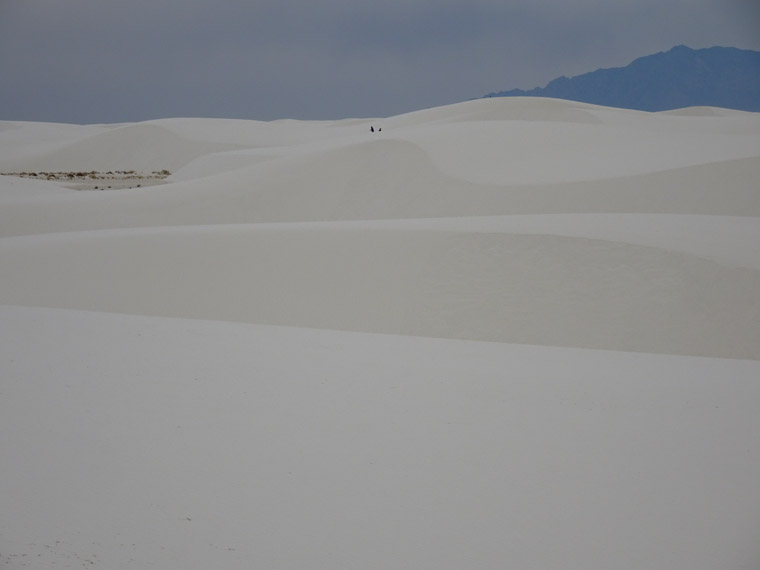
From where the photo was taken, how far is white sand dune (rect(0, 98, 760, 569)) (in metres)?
3.75

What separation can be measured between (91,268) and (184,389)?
7.69m

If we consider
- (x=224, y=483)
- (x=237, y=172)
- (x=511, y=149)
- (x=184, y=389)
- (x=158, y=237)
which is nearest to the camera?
(x=224, y=483)

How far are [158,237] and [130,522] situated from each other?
10889 mm

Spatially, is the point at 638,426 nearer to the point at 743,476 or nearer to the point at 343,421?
→ the point at 743,476

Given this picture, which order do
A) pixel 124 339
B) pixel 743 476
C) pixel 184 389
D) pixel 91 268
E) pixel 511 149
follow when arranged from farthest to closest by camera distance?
Result: pixel 511 149, pixel 91 268, pixel 124 339, pixel 184 389, pixel 743 476

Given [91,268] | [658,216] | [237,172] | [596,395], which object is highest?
[237,172]

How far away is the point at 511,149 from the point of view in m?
21.7

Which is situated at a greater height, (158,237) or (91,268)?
(158,237)

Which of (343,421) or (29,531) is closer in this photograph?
(29,531)

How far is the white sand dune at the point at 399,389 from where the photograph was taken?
3.75 metres

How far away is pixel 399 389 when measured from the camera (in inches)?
237

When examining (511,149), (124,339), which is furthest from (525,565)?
(511,149)

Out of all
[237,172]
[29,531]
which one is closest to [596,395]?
[29,531]

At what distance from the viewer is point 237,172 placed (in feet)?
78.1
